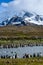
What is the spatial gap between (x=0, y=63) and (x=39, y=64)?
559 centimetres

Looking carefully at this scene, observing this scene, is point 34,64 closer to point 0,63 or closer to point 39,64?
point 39,64

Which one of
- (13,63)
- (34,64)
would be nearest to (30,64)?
(34,64)

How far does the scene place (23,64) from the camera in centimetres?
3344

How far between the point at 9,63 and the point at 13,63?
583 mm

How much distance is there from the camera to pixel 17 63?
34438 millimetres

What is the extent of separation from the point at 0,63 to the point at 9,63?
1.28 metres

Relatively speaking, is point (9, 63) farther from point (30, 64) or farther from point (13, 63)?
point (30, 64)

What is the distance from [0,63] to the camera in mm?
34438

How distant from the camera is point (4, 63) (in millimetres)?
34438

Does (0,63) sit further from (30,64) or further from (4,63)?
(30,64)

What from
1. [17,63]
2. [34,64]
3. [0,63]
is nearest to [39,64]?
[34,64]

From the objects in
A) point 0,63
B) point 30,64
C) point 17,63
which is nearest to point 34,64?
point 30,64

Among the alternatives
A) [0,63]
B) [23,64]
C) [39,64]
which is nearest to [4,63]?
[0,63]

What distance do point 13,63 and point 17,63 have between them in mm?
573
